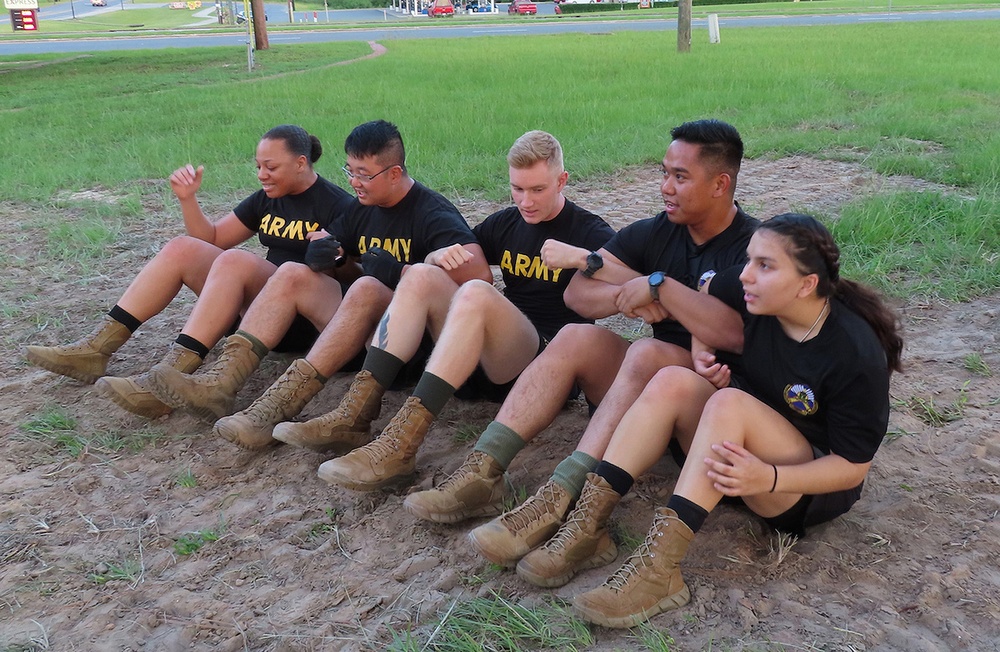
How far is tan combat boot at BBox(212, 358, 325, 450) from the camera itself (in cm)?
349

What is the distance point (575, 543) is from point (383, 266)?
1503mm

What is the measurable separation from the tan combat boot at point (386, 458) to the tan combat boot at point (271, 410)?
17.9 inches

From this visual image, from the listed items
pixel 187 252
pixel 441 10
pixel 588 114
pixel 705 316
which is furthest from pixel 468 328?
pixel 441 10

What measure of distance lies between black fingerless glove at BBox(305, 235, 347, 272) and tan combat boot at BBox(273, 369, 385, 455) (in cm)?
65

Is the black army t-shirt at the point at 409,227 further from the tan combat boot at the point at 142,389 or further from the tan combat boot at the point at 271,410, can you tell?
the tan combat boot at the point at 142,389

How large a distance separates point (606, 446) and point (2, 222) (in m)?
5.87

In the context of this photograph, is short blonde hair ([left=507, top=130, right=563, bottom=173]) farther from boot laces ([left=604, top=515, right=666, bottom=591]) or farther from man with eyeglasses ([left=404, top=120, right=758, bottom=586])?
boot laces ([left=604, top=515, right=666, bottom=591])

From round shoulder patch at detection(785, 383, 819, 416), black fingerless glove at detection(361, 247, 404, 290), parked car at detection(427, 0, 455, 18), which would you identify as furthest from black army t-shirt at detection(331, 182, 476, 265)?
parked car at detection(427, 0, 455, 18)

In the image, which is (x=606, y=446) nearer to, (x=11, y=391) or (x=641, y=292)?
(x=641, y=292)

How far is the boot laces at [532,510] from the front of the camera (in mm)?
2787

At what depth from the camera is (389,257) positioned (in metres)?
3.70

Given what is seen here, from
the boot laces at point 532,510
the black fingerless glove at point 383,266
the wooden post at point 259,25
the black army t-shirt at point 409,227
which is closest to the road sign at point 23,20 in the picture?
the wooden post at point 259,25

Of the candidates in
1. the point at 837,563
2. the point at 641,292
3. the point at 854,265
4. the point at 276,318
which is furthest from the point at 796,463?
the point at 854,265

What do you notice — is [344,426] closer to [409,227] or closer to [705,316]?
[409,227]
